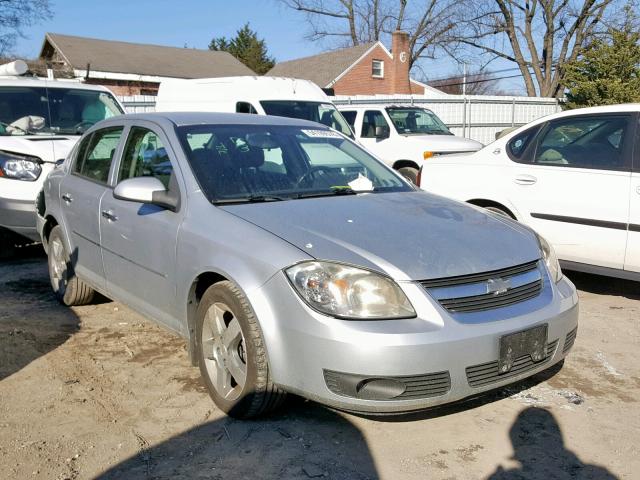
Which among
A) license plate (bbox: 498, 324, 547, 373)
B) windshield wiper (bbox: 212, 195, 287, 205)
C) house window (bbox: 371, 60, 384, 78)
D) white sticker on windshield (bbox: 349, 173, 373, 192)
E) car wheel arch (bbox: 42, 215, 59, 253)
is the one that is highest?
house window (bbox: 371, 60, 384, 78)

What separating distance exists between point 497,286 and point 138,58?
34746 mm

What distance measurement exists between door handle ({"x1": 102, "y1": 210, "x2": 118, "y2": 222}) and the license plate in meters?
2.62

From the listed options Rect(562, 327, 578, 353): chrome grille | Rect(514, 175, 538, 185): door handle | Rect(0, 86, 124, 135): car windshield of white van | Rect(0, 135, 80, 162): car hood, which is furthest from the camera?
Rect(0, 86, 124, 135): car windshield of white van

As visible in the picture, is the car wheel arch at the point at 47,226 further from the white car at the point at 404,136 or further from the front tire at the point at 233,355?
the white car at the point at 404,136

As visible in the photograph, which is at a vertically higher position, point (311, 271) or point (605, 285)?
point (311, 271)

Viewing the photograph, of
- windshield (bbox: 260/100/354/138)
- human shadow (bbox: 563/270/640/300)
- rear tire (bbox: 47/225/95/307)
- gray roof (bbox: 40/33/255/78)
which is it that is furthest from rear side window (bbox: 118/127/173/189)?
gray roof (bbox: 40/33/255/78)

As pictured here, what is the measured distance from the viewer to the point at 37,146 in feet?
23.7

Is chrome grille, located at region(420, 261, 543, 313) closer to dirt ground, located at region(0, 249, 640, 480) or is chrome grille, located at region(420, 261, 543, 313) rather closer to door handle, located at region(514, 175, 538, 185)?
dirt ground, located at region(0, 249, 640, 480)

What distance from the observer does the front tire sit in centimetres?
316

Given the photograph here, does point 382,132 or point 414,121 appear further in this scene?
point 414,121

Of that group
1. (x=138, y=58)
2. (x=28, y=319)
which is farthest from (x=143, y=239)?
(x=138, y=58)

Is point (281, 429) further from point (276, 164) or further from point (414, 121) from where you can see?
point (414, 121)

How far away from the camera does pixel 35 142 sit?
7.31 m

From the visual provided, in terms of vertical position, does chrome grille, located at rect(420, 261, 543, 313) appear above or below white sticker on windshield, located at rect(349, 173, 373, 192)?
below
